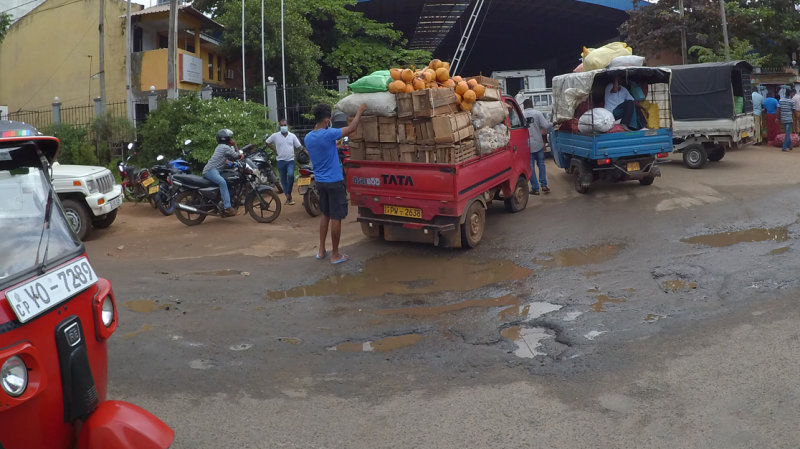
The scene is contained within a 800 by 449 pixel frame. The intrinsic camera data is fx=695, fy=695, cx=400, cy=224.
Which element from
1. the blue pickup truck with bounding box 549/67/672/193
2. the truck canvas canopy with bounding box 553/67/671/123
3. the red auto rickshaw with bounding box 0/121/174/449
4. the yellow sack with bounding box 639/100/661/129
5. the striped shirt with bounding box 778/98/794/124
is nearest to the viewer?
the red auto rickshaw with bounding box 0/121/174/449

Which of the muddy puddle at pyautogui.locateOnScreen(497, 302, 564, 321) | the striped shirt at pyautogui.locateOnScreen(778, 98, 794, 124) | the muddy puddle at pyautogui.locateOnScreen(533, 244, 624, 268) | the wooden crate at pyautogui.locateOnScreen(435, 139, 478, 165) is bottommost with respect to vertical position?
the muddy puddle at pyautogui.locateOnScreen(497, 302, 564, 321)

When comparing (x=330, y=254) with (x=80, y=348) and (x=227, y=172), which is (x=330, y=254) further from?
(x=80, y=348)

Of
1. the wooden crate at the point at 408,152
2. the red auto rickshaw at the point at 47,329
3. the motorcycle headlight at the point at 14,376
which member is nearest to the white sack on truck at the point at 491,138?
the wooden crate at the point at 408,152

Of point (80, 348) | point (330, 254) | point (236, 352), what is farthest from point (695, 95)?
point (80, 348)

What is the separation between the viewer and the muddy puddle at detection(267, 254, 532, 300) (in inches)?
298

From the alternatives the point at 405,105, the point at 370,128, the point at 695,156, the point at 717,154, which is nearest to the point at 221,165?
the point at 370,128

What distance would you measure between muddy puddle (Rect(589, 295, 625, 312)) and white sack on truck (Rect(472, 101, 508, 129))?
345 cm

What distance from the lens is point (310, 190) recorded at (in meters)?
12.1

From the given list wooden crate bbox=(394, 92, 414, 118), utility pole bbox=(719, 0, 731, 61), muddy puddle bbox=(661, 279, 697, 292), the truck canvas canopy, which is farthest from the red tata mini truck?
utility pole bbox=(719, 0, 731, 61)

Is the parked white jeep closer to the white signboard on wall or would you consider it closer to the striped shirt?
the white signboard on wall

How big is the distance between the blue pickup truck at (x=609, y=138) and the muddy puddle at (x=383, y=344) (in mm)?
7193

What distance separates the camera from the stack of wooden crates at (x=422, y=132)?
8.49 meters

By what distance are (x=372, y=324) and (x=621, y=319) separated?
2178 millimetres

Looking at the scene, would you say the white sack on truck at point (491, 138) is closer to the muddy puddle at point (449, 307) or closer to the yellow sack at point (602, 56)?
the muddy puddle at point (449, 307)
